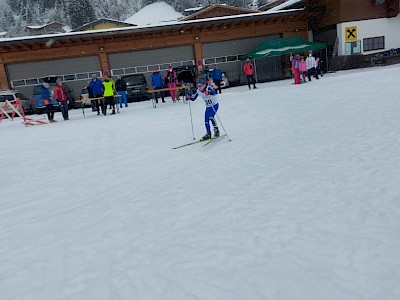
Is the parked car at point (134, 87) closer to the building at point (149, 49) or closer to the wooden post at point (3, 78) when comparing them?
the building at point (149, 49)

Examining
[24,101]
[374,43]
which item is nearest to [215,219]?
[24,101]

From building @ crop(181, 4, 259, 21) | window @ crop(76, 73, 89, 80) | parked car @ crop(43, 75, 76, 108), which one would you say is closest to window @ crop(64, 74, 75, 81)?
window @ crop(76, 73, 89, 80)

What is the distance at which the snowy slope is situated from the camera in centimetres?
237

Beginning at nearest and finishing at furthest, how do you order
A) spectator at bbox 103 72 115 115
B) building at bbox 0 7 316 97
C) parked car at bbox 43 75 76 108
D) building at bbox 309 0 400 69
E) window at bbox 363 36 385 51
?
spectator at bbox 103 72 115 115 → parked car at bbox 43 75 76 108 → building at bbox 0 7 316 97 → building at bbox 309 0 400 69 → window at bbox 363 36 385 51

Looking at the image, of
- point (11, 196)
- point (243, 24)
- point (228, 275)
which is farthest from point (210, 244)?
point (243, 24)

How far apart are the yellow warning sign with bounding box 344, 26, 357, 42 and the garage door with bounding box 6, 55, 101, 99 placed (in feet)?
56.2

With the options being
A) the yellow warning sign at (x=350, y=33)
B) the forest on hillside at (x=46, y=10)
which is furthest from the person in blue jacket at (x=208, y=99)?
the forest on hillside at (x=46, y=10)

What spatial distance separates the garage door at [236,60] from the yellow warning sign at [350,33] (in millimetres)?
4694

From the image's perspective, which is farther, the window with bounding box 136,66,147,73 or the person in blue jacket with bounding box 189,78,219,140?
the window with bounding box 136,66,147,73

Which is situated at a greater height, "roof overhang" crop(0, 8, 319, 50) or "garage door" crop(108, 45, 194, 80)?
"roof overhang" crop(0, 8, 319, 50)

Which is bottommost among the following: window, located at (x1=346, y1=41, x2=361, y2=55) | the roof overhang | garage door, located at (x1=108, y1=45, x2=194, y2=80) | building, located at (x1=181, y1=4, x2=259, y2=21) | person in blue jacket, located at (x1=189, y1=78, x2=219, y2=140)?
person in blue jacket, located at (x1=189, y1=78, x2=219, y2=140)

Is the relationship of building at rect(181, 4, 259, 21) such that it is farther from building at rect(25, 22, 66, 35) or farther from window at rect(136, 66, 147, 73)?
building at rect(25, 22, 66, 35)

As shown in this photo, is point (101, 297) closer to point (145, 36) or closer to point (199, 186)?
point (199, 186)

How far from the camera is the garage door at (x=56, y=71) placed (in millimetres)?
20344
